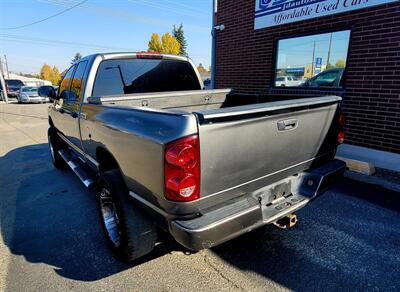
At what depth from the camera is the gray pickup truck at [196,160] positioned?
6.15 feet

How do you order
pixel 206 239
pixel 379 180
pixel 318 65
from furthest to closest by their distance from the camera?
pixel 318 65 → pixel 379 180 → pixel 206 239

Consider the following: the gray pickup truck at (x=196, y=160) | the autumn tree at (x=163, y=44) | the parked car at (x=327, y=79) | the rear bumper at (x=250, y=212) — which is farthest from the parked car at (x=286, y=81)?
the autumn tree at (x=163, y=44)

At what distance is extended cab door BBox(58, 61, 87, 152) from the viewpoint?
3658 mm

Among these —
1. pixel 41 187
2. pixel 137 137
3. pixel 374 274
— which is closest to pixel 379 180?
pixel 374 274

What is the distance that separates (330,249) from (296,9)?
5.34 meters

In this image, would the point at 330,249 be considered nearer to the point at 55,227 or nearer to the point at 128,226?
the point at 128,226

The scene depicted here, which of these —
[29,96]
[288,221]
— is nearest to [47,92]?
[288,221]

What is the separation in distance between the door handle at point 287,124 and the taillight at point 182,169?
84 centimetres

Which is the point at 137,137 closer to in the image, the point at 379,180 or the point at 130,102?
the point at 130,102

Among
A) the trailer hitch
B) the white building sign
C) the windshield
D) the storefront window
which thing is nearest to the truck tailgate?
the trailer hitch

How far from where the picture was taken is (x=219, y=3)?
8094 mm

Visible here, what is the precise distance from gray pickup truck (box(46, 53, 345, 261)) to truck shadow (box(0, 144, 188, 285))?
28 cm

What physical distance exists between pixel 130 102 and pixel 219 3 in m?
6.25

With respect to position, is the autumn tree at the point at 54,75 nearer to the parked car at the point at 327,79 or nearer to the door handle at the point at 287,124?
the parked car at the point at 327,79
